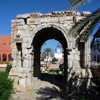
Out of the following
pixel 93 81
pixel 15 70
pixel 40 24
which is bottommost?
pixel 93 81

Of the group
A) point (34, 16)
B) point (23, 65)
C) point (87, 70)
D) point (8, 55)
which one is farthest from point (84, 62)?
point (8, 55)

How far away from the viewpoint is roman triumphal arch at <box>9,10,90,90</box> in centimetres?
699

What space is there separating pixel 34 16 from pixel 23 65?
11.7 ft

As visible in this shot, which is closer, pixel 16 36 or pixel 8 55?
pixel 16 36

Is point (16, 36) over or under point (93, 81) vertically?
over

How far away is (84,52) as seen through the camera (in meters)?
6.95

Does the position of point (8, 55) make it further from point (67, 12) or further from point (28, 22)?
point (67, 12)

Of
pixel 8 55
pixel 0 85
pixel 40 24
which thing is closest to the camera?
pixel 0 85

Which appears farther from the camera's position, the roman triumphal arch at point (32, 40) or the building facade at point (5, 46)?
the building facade at point (5, 46)

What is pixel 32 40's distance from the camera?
7664 millimetres

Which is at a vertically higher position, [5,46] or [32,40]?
[5,46]

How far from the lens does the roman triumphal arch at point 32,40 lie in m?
6.99

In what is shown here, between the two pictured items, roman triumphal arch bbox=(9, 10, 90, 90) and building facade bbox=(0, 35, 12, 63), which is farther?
building facade bbox=(0, 35, 12, 63)

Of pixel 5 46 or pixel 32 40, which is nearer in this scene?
pixel 32 40
